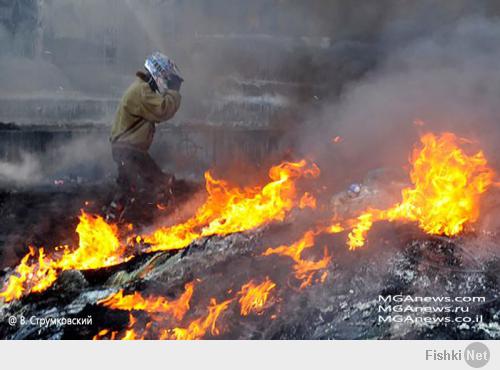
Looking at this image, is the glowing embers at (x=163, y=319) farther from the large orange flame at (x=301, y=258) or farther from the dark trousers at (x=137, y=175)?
the dark trousers at (x=137, y=175)

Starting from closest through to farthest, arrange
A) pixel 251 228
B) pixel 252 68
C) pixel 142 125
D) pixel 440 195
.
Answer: pixel 251 228
pixel 440 195
pixel 142 125
pixel 252 68

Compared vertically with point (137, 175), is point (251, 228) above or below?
below

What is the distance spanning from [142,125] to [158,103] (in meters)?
0.57

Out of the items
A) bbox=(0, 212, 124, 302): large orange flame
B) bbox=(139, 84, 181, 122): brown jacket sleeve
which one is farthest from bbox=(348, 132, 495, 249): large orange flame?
bbox=(0, 212, 124, 302): large orange flame

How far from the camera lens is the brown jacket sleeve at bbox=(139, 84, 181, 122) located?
6422 millimetres

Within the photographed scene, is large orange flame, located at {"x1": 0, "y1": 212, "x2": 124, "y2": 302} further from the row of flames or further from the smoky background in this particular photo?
the smoky background

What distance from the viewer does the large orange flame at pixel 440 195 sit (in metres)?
5.24

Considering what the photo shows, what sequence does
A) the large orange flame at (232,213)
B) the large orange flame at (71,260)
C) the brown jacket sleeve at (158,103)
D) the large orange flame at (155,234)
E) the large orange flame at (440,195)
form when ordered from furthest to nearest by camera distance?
1. the brown jacket sleeve at (158,103)
2. the large orange flame at (232,213)
3. the large orange flame at (155,234)
4. the large orange flame at (71,260)
5. the large orange flame at (440,195)

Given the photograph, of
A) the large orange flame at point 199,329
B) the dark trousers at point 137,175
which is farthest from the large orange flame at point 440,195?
the dark trousers at point 137,175

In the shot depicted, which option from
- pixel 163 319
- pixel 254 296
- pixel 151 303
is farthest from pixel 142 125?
pixel 254 296

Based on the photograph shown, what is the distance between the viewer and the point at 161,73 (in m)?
6.55

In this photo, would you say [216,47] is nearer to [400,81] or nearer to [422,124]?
[400,81]

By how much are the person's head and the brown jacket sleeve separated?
13 centimetres

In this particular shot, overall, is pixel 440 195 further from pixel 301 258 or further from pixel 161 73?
pixel 161 73
